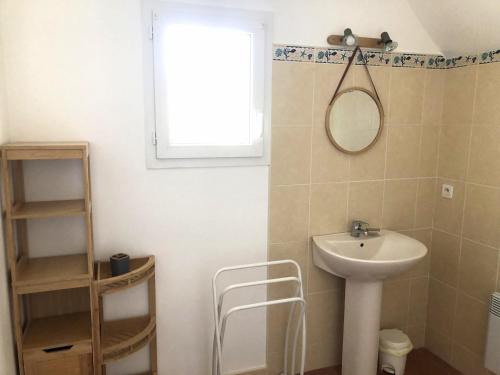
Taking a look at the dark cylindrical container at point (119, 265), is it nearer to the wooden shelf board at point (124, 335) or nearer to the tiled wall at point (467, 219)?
the wooden shelf board at point (124, 335)

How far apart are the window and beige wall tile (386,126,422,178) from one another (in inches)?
32.4

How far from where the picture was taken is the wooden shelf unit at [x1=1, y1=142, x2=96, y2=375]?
1603 millimetres

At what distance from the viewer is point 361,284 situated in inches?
85.0

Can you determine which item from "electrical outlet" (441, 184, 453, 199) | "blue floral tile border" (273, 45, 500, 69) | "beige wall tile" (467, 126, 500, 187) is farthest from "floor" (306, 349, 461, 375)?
"blue floral tile border" (273, 45, 500, 69)

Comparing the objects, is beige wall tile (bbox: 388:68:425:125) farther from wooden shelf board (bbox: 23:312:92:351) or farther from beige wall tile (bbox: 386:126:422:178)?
wooden shelf board (bbox: 23:312:92:351)

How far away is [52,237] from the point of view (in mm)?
1866

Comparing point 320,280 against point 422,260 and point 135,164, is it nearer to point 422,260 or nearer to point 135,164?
point 422,260

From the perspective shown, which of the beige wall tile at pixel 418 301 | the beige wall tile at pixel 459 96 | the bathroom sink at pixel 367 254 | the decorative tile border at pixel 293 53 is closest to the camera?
the bathroom sink at pixel 367 254

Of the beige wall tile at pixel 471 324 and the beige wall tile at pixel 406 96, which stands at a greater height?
the beige wall tile at pixel 406 96

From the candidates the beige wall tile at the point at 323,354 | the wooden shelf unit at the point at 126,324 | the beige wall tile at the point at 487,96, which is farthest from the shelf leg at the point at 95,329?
the beige wall tile at the point at 487,96

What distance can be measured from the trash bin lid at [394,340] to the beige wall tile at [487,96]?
1366 mm

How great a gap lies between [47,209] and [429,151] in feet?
7.23

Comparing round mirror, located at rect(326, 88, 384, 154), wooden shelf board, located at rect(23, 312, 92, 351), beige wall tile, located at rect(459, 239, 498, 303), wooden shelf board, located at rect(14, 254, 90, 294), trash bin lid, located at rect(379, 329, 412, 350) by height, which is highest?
round mirror, located at rect(326, 88, 384, 154)

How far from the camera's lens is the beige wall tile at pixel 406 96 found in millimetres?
2357
